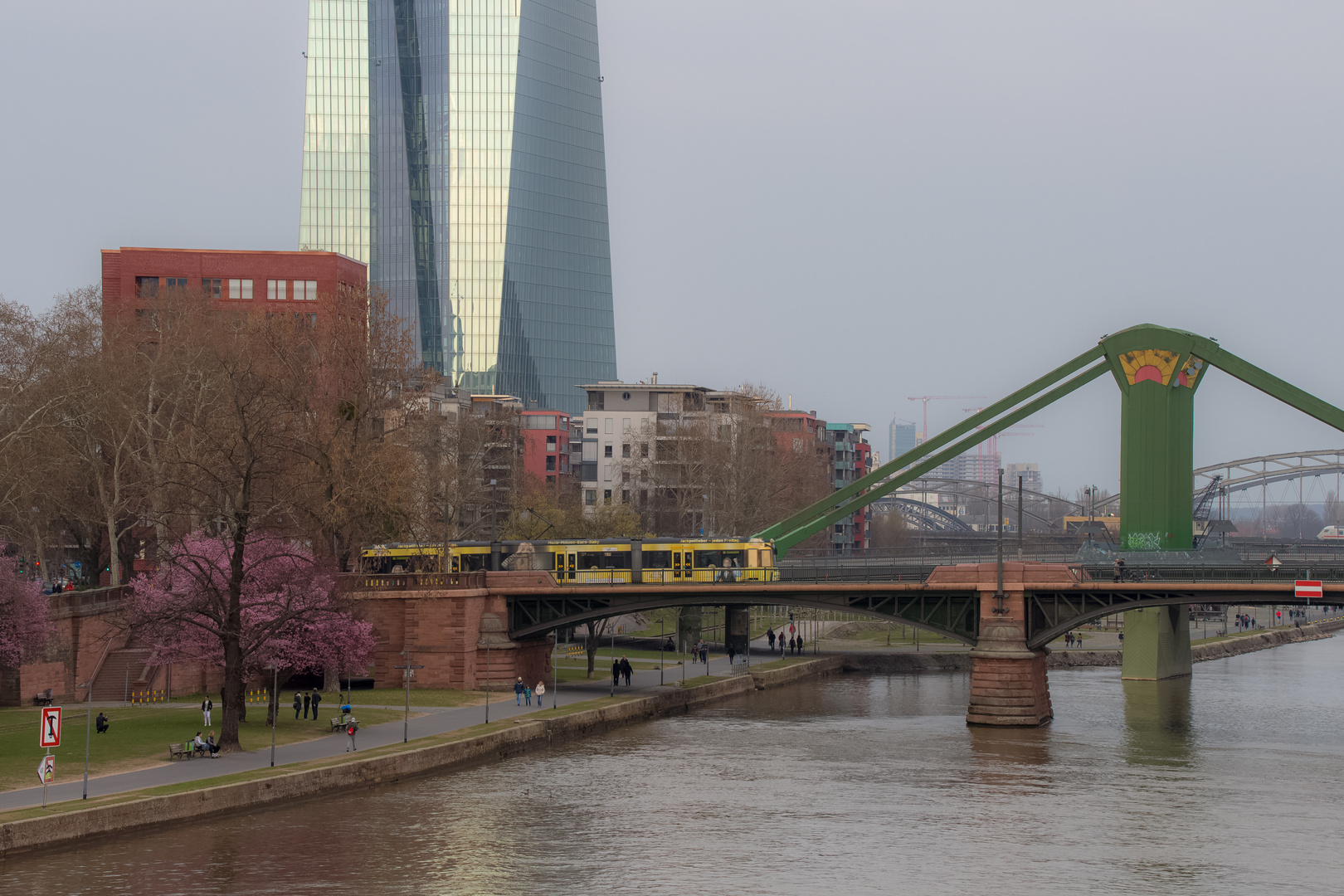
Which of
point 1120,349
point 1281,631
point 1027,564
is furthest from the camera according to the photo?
point 1281,631

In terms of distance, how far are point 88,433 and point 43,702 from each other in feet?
58.7

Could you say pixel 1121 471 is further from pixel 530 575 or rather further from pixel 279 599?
pixel 279 599

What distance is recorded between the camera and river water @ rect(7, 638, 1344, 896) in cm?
3809

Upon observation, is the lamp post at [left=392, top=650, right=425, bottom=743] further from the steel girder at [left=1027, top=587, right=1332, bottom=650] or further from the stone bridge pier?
the steel girder at [left=1027, top=587, right=1332, bottom=650]

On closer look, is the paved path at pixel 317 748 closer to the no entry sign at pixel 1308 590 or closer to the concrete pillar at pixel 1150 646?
the concrete pillar at pixel 1150 646

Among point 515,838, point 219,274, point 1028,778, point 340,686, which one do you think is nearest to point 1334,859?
point 1028,778

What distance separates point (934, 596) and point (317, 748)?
3246 cm

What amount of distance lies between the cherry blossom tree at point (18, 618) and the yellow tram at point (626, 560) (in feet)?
69.9

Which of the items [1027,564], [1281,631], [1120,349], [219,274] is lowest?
[1281,631]

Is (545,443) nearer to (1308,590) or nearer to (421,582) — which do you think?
(421,582)

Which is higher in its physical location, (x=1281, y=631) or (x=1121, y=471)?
(x=1121, y=471)

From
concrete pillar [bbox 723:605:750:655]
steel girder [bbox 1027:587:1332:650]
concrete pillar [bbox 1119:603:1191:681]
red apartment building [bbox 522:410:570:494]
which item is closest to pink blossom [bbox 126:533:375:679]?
steel girder [bbox 1027:587:1332:650]

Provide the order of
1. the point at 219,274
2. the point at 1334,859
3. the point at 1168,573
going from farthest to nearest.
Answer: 1. the point at 219,274
2. the point at 1168,573
3. the point at 1334,859

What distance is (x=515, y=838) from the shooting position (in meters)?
43.1
